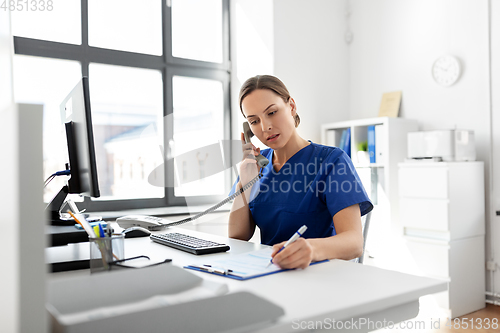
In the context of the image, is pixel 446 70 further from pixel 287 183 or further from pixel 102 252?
pixel 102 252

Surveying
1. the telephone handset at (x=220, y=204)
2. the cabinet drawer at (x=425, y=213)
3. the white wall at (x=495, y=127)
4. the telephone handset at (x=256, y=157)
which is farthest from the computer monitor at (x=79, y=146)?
the white wall at (x=495, y=127)

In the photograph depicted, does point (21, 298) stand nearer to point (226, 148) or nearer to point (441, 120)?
point (226, 148)

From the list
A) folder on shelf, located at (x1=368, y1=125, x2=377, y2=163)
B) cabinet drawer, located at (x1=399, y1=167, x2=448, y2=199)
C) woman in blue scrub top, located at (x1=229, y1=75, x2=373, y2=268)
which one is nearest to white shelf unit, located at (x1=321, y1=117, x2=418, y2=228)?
folder on shelf, located at (x1=368, y1=125, x2=377, y2=163)

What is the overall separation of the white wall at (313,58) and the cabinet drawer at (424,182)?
0.99m

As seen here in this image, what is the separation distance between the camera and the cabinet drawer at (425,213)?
2.80 metres

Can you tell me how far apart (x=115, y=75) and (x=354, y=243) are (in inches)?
Result: 104

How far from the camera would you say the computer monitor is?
1073 millimetres

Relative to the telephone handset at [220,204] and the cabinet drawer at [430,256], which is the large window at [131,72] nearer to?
the telephone handset at [220,204]

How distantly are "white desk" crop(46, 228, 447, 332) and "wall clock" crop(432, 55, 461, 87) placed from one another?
2756mm

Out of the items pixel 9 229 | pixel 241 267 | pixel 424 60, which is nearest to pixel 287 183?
pixel 241 267

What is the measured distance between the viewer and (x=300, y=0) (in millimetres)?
3711

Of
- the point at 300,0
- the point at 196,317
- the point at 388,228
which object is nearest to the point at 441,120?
the point at 388,228

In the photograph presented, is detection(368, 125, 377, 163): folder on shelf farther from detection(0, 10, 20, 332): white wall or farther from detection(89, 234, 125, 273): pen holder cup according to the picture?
detection(0, 10, 20, 332): white wall

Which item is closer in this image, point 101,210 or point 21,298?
point 21,298
